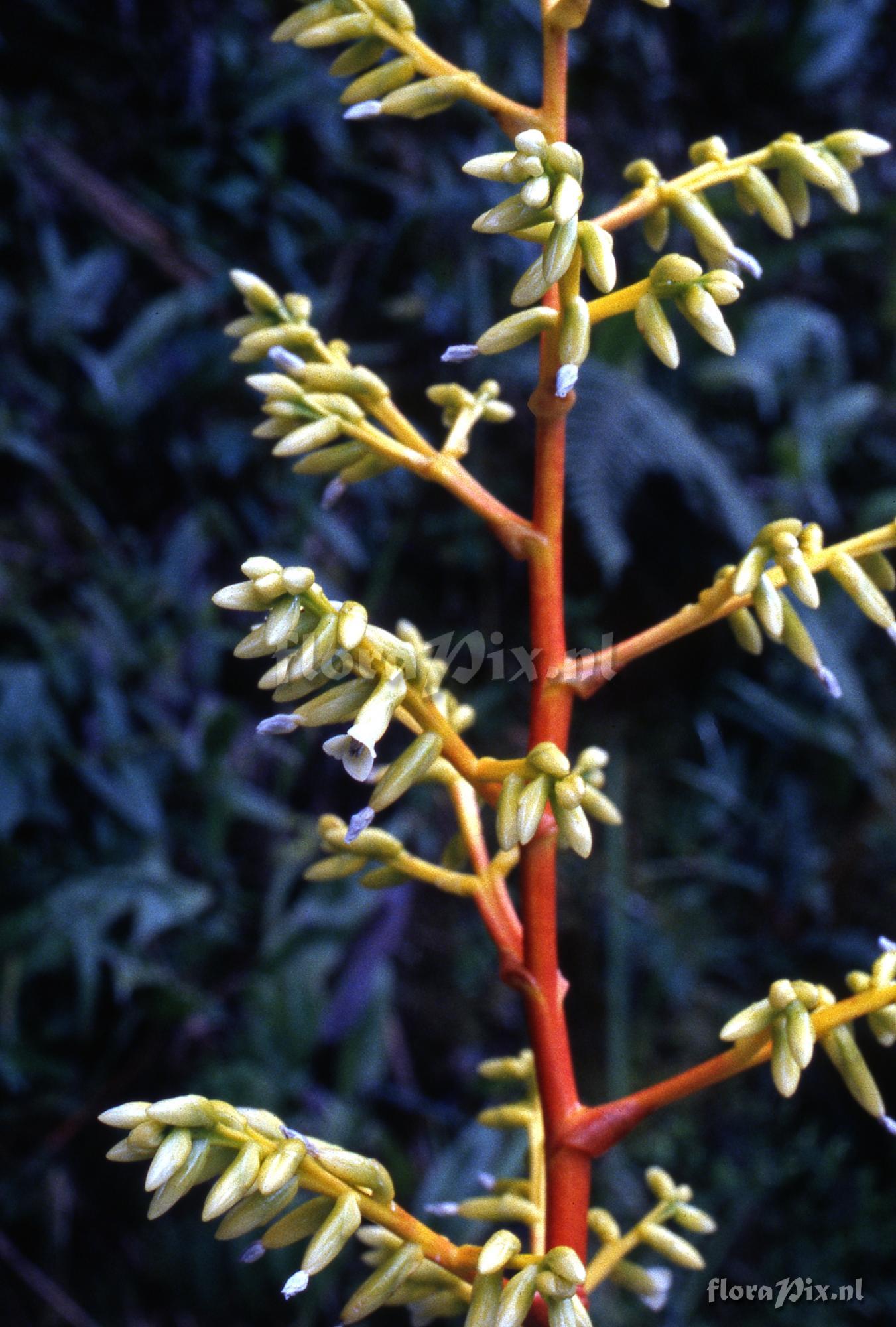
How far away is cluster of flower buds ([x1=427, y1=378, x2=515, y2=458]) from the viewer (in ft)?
2.88

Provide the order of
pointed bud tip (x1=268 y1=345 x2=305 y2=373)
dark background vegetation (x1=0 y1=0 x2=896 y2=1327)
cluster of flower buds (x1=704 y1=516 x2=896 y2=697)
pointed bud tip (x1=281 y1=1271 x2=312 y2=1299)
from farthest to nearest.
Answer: dark background vegetation (x1=0 y1=0 x2=896 y2=1327)
pointed bud tip (x1=268 y1=345 x2=305 y2=373)
cluster of flower buds (x1=704 y1=516 x2=896 y2=697)
pointed bud tip (x1=281 y1=1271 x2=312 y2=1299)

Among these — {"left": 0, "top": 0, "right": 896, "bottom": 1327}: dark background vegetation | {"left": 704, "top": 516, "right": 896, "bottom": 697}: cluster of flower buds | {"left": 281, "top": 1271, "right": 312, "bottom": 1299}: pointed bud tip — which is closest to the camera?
{"left": 281, "top": 1271, "right": 312, "bottom": 1299}: pointed bud tip

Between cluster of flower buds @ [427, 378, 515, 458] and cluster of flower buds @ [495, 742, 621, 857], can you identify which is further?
cluster of flower buds @ [427, 378, 515, 458]

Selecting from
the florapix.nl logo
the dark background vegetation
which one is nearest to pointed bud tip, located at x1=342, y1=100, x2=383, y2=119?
the florapix.nl logo

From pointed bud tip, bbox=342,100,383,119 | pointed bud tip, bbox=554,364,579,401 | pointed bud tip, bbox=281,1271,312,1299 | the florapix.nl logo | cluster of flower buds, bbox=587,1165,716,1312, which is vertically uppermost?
pointed bud tip, bbox=342,100,383,119

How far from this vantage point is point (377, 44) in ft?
2.63

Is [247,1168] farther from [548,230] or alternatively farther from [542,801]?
[548,230]

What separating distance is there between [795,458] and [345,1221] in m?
2.55

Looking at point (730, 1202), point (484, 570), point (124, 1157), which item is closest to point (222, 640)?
point (484, 570)

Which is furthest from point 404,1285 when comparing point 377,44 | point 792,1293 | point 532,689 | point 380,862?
point 377,44

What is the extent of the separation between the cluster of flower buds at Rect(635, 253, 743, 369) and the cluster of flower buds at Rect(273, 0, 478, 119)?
0.23 meters

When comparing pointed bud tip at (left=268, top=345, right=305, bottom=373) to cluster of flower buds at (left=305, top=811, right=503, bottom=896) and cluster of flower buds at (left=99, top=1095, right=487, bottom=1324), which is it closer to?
cluster of flower buds at (left=305, top=811, right=503, bottom=896)

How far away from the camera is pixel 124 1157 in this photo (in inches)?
25.0

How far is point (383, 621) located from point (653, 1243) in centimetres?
195
